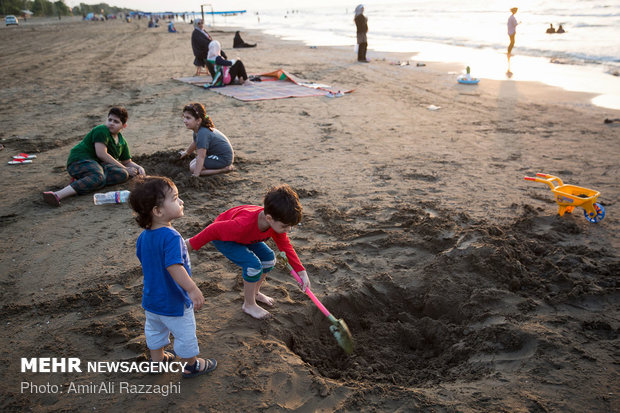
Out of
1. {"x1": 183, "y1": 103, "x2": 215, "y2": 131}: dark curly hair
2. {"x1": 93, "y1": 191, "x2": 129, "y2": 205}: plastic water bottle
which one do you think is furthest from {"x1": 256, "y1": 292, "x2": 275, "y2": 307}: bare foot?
{"x1": 183, "y1": 103, "x2": 215, "y2": 131}: dark curly hair

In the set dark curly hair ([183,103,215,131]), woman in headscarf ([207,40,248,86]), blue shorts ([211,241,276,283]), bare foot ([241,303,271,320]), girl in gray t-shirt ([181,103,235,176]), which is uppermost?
woman in headscarf ([207,40,248,86])

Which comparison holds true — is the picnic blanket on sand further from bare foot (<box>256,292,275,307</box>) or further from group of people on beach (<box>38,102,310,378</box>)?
group of people on beach (<box>38,102,310,378</box>)

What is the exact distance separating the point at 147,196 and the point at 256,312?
4.08ft

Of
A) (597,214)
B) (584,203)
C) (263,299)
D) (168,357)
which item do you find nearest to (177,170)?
(263,299)

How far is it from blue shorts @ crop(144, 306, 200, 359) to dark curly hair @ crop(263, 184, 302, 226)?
72 cm

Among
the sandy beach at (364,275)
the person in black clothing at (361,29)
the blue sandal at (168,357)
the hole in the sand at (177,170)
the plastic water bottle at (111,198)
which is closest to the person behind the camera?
the sandy beach at (364,275)

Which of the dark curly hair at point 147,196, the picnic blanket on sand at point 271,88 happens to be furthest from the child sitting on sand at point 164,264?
the picnic blanket on sand at point 271,88

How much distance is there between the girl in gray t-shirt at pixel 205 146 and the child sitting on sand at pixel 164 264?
2932 millimetres

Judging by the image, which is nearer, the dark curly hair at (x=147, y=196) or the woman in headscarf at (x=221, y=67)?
the dark curly hair at (x=147, y=196)

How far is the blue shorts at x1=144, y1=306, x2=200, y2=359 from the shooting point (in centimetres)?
227

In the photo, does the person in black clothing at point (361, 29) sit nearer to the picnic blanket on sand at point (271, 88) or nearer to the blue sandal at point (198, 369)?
the picnic blanket on sand at point (271, 88)

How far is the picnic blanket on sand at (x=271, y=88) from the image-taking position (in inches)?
393

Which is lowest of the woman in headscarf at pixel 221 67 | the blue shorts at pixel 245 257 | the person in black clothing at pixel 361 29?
the blue shorts at pixel 245 257

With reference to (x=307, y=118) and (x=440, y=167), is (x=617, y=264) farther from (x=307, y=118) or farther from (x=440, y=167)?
(x=307, y=118)
